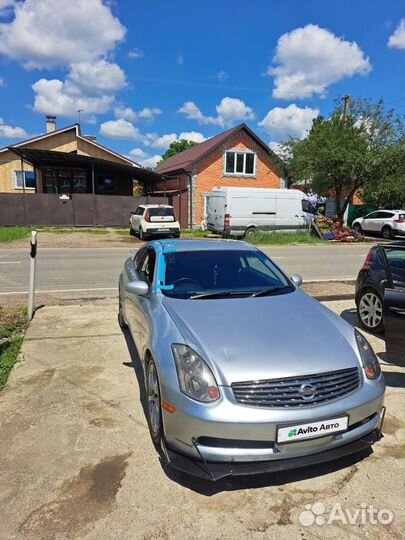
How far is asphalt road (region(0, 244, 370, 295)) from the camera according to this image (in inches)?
365

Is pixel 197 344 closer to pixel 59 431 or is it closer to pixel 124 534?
pixel 124 534

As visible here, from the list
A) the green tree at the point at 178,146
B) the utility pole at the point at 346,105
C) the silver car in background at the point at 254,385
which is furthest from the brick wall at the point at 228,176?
the green tree at the point at 178,146

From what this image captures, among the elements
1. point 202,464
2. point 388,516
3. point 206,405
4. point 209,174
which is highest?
point 209,174

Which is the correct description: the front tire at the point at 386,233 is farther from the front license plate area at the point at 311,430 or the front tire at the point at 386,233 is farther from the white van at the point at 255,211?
the front license plate area at the point at 311,430

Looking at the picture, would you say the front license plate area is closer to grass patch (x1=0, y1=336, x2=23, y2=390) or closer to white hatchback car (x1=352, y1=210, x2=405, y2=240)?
grass patch (x1=0, y1=336, x2=23, y2=390)

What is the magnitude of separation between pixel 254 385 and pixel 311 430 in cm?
43

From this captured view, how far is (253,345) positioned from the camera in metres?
2.82

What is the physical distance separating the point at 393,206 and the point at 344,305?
23.1 meters

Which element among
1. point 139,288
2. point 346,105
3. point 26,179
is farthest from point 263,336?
point 26,179

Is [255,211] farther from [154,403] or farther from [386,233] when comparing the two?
[154,403]

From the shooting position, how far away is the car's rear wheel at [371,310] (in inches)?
223

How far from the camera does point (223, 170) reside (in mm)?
29109

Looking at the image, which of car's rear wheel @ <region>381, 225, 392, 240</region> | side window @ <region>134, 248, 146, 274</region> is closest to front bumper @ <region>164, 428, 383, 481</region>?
side window @ <region>134, 248, 146, 274</region>

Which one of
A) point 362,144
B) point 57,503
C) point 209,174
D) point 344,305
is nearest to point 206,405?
point 57,503
